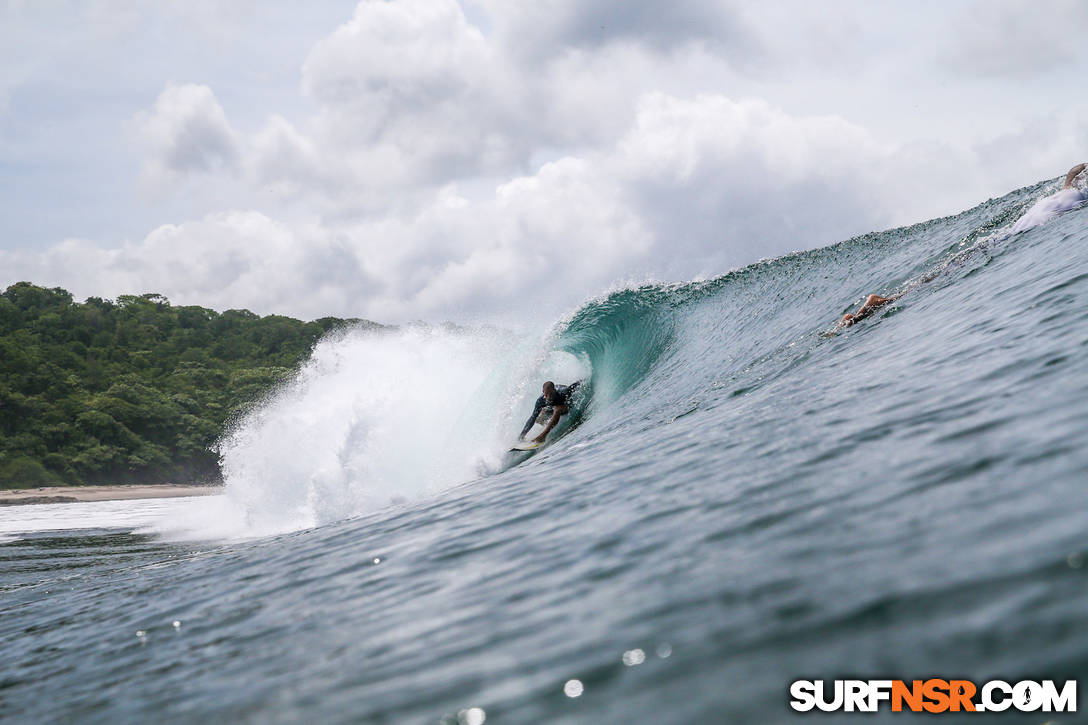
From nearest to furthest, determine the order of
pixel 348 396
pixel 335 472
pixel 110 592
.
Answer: pixel 110 592 → pixel 335 472 → pixel 348 396

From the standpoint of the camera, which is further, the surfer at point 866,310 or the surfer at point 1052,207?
the surfer at point 1052,207

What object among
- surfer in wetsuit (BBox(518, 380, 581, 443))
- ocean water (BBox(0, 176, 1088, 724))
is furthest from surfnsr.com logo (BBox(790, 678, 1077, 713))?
surfer in wetsuit (BBox(518, 380, 581, 443))

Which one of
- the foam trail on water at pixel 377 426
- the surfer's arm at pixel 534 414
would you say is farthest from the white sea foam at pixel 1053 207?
the foam trail on water at pixel 377 426

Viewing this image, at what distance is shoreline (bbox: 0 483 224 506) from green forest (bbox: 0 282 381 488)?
4.30m

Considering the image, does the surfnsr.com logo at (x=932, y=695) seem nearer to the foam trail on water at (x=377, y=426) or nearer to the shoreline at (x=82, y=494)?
the foam trail on water at (x=377, y=426)

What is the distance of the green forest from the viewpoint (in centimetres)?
6400

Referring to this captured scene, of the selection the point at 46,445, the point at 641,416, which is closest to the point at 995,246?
the point at 641,416

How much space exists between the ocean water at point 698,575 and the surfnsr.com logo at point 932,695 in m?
0.04

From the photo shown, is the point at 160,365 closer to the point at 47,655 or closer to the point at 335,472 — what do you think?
the point at 335,472

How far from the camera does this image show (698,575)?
342 centimetres

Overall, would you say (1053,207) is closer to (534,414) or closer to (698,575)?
(534,414)

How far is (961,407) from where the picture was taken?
5.16 metres

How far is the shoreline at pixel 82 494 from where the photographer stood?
45.9 metres

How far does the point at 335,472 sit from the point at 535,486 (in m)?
8.83
